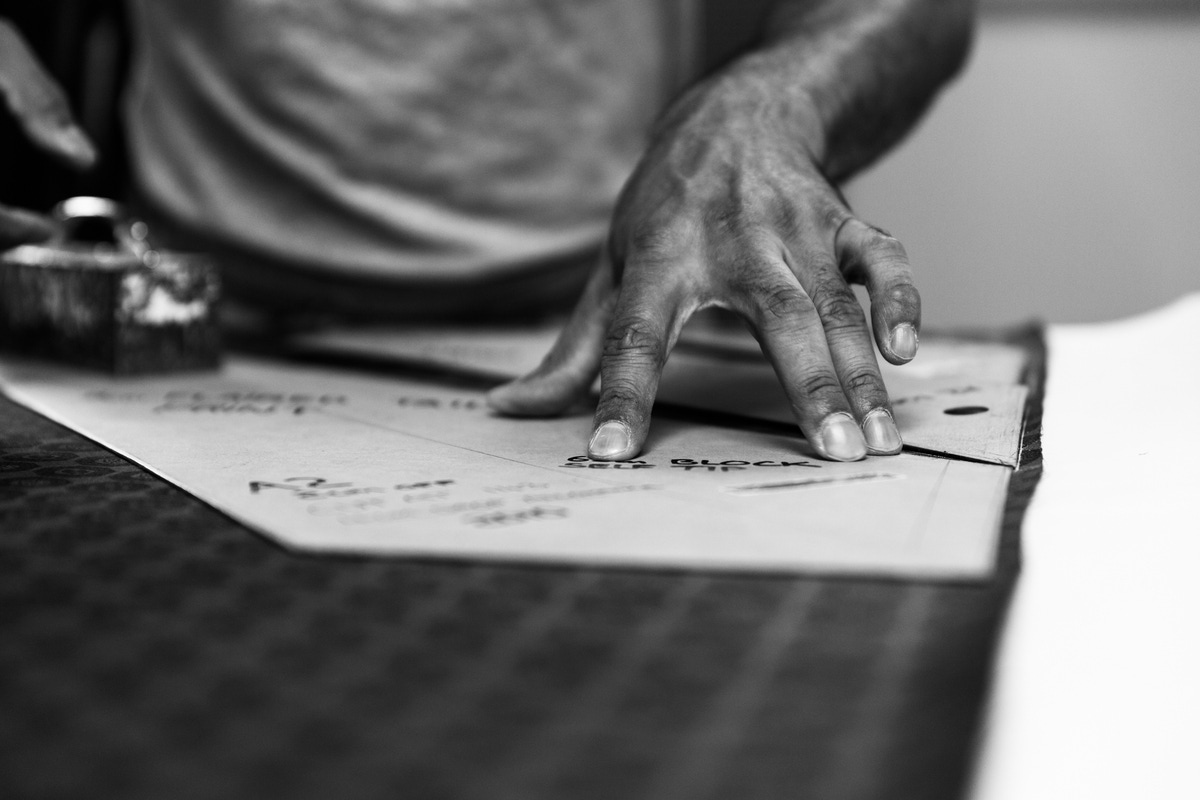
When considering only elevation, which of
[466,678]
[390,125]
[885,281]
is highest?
[390,125]

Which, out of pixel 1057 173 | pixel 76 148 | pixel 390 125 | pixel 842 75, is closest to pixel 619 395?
pixel 842 75

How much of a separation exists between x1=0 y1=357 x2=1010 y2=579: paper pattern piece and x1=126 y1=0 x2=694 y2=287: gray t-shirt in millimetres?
463

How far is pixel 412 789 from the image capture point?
0.23m

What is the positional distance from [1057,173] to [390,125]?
1.11m

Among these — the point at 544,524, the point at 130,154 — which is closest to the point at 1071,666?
the point at 544,524

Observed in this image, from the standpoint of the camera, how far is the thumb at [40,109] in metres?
0.84

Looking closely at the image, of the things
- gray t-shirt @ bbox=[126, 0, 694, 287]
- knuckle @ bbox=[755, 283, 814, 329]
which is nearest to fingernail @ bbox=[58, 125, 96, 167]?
gray t-shirt @ bbox=[126, 0, 694, 287]

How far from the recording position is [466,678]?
0.93 feet

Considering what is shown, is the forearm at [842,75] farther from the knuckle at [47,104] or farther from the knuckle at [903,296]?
the knuckle at [47,104]

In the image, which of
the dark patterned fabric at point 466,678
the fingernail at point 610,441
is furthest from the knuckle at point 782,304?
the dark patterned fabric at point 466,678

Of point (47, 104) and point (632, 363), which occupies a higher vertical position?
point (47, 104)

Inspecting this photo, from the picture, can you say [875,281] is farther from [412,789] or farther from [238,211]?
[238,211]

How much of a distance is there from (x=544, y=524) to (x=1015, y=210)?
1554 mm

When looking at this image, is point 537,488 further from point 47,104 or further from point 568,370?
point 47,104
